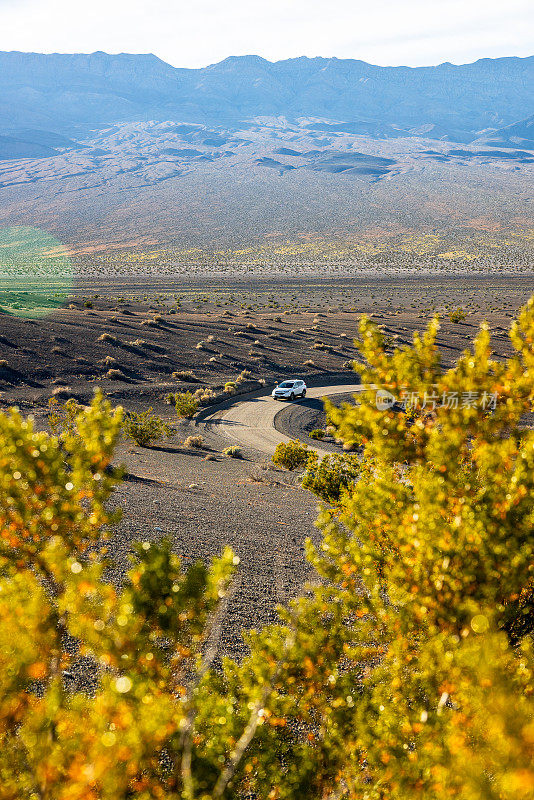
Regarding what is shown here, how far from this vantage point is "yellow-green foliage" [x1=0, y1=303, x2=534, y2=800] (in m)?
3.51

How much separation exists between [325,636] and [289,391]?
100 ft

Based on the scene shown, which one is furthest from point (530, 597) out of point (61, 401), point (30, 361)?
point (30, 361)

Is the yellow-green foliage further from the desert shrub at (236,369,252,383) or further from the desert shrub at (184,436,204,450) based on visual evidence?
the desert shrub at (236,369,252,383)

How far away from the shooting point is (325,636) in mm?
5617

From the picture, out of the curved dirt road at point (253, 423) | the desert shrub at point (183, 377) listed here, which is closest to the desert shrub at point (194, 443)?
the curved dirt road at point (253, 423)

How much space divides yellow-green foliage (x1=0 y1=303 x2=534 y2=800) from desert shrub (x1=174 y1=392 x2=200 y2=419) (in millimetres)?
26002

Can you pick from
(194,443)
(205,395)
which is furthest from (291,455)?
(205,395)

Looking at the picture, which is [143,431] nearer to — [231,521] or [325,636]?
[231,521]

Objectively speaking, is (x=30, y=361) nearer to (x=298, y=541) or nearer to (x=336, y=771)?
(x=298, y=541)

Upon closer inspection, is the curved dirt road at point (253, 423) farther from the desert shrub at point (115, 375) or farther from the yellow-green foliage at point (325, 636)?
the yellow-green foliage at point (325, 636)

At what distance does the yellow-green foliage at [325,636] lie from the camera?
11.5 ft

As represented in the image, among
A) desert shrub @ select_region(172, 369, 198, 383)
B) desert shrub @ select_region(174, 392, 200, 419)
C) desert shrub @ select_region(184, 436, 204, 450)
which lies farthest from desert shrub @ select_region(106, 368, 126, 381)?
desert shrub @ select_region(184, 436, 204, 450)

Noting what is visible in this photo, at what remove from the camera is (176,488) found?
1953 cm

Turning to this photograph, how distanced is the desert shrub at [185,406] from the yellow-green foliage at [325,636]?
85.3ft
